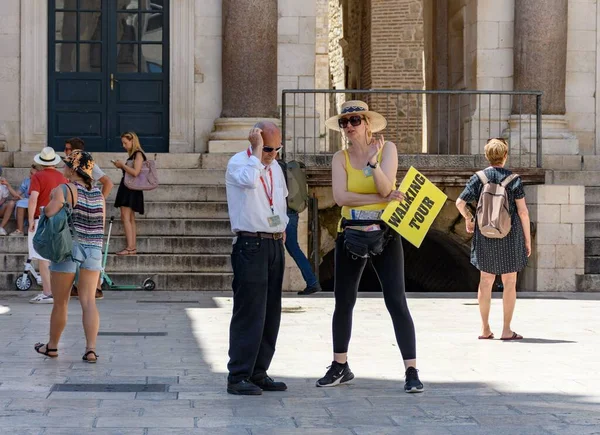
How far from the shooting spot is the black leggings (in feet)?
28.0

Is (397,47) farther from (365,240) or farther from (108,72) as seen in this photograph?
(365,240)

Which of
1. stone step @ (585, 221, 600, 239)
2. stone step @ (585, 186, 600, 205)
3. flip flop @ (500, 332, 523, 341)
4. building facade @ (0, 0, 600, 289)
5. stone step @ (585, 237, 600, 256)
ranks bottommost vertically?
flip flop @ (500, 332, 523, 341)

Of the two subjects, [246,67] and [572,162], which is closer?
[246,67]

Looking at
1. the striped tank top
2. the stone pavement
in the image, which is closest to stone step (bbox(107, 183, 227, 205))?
the stone pavement

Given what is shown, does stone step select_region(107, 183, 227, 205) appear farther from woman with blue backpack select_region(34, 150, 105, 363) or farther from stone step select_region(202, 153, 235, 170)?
woman with blue backpack select_region(34, 150, 105, 363)

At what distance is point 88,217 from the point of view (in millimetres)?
10031

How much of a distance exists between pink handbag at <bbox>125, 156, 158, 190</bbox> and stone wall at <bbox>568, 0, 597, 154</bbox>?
6.82 m

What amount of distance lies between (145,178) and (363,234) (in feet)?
30.7

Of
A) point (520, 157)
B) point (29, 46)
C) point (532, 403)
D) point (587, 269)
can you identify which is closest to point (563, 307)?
point (587, 269)

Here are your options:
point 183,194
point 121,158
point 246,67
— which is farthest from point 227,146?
point 121,158

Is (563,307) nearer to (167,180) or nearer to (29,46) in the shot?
(167,180)

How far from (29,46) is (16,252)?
426cm

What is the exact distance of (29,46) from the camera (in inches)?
787

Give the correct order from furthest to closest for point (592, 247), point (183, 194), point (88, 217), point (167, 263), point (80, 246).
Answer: point (183, 194), point (592, 247), point (167, 263), point (88, 217), point (80, 246)
